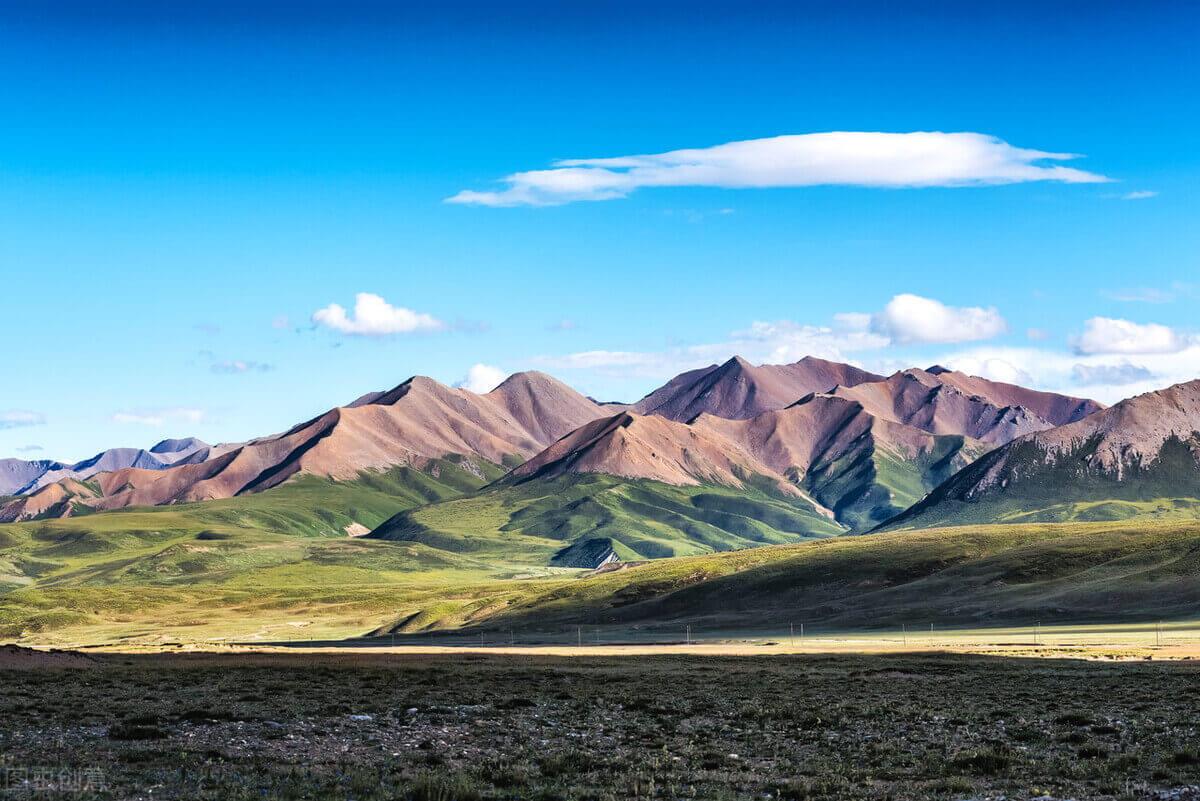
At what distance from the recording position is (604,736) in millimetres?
41188

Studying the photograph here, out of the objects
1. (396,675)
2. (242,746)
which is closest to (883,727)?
(242,746)

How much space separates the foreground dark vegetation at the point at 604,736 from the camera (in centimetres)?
2958

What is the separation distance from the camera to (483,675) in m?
78.4

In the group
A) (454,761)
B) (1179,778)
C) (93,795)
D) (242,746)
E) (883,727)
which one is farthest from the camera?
(883,727)

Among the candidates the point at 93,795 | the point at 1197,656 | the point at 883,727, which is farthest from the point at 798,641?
the point at 93,795

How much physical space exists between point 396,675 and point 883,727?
3818cm

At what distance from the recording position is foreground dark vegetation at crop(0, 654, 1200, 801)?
29578 millimetres

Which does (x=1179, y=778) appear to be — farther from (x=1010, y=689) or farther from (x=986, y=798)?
(x=1010, y=689)

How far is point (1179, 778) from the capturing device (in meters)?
30.2

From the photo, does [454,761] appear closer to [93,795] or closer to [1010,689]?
[93,795]

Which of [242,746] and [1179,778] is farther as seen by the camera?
[242,746]

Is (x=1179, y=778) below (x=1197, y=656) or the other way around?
the other way around

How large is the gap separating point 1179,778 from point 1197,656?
82.2 meters

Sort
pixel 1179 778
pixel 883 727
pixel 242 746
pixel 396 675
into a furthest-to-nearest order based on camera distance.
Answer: pixel 396 675 < pixel 883 727 < pixel 242 746 < pixel 1179 778
